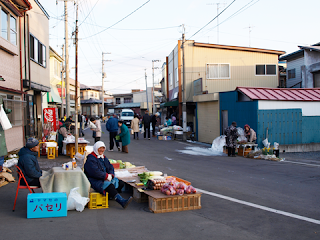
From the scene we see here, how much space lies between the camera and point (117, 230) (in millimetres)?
4988

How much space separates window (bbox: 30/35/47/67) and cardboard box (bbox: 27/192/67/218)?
12668 millimetres

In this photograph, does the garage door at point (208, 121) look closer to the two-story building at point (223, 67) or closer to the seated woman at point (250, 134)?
the two-story building at point (223, 67)

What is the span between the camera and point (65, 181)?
6176 millimetres

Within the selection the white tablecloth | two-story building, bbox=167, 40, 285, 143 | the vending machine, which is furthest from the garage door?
the white tablecloth

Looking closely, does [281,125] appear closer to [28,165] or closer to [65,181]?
[65,181]

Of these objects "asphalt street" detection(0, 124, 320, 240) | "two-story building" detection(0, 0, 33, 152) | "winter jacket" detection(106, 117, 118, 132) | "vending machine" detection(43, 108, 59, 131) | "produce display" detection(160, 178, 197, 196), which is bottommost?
"asphalt street" detection(0, 124, 320, 240)

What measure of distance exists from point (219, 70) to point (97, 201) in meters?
21.6

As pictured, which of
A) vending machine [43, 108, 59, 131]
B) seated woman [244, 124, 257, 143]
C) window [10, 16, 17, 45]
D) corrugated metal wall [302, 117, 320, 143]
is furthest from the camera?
vending machine [43, 108, 59, 131]

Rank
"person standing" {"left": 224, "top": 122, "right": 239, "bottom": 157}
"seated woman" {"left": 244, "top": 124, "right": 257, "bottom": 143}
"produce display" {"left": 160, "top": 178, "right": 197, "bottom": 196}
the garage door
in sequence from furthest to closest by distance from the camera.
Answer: the garage door, "seated woman" {"left": 244, "top": 124, "right": 257, "bottom": 143}, "person standing" {"left": 224, "top": 122, "right": 239, "bottom": 157}, "produce display" {"left": 160, "top": 178, "right": 197, "bottom": 196}

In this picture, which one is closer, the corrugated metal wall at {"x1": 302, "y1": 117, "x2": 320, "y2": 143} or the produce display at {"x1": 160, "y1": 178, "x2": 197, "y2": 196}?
the produce display at {"x1": 160, "y1": 178, "x2": 197, "y2": 196}

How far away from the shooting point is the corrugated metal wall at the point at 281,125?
48.5ft

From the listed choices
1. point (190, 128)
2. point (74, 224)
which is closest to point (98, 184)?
point (74, 224)

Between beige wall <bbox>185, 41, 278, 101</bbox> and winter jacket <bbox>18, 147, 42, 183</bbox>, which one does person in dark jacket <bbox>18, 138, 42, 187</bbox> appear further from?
beige wall <bbox>185, 41, 278, 101</bbox>

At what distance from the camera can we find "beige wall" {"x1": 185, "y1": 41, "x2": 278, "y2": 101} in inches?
1008
